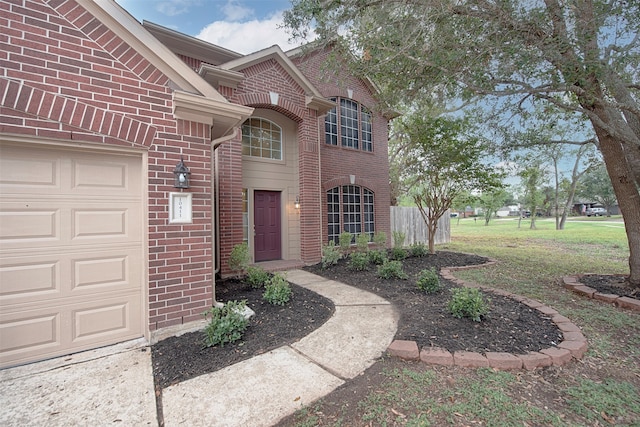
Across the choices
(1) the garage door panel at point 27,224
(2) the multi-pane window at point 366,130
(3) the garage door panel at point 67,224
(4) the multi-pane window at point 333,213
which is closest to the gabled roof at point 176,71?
(3) the garage door panel at point 67,224

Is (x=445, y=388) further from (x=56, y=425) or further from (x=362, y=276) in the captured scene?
(x=362, y=276)

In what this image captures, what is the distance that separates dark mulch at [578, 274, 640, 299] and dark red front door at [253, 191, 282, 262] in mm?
6959

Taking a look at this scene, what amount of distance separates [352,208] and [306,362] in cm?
744

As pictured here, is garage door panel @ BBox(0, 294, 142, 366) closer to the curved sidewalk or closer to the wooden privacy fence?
the curved sidewalk

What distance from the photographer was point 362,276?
6.27 metres

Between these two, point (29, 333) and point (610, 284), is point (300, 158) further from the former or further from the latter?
point (610, 284)

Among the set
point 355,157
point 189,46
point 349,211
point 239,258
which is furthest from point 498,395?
point 189,46

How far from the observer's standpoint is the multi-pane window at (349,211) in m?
9.29

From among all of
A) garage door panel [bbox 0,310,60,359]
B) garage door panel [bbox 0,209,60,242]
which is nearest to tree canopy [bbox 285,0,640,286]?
garage door panel [bbox 0,209,60,242]

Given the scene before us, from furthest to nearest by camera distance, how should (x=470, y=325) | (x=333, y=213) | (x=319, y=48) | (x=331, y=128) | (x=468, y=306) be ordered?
(x=331, y=128)
(x=333, y=213)
(x=319, y=48)
(x=468, y=306)
(x=470, y=325)

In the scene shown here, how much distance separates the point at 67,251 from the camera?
2.98 m

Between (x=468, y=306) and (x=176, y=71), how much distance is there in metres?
4.78

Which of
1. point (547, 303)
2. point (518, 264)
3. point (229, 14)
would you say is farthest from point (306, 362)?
point (229, 14)

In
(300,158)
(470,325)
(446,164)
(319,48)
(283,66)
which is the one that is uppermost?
(283,66)
